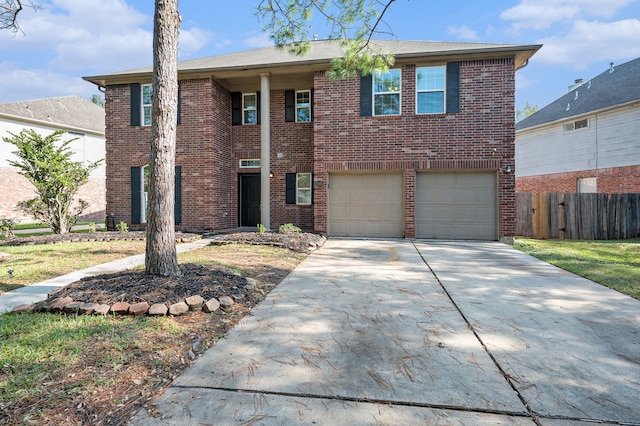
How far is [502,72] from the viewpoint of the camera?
967 centimetres

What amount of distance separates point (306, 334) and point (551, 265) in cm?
560

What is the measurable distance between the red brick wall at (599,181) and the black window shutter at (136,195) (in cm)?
1893

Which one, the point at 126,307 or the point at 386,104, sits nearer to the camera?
the point at 126,307

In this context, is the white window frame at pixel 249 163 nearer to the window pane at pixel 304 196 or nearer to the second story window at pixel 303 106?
the window pane at pixel 304 196

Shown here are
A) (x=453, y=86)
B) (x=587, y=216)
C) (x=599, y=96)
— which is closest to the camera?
(x=453, y=86)

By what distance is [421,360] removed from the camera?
2580mm

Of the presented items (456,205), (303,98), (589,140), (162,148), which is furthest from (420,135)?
(589,140)

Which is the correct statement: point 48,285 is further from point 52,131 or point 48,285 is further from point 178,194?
point 52,131

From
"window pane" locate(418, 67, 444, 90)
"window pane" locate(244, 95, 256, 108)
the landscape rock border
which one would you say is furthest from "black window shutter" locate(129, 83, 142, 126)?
the landscape rock border

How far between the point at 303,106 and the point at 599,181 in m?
13.7

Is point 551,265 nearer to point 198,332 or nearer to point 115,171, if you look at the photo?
point 198,332

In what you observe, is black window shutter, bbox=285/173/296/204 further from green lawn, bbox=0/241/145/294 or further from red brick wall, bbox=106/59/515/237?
green lawn, bbox=0/241/145/294

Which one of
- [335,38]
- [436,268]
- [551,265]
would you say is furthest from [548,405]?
[335,38]

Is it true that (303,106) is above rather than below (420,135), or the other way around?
above
